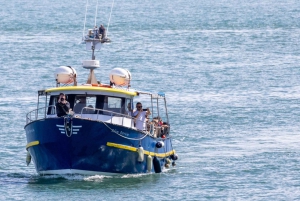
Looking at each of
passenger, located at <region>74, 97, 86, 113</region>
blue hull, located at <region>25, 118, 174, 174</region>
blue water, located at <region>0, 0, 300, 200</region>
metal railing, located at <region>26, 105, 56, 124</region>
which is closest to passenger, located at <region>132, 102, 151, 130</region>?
blue hull, located at <region>25, 118, 174, 174</region>

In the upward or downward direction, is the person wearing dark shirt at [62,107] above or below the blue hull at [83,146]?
above

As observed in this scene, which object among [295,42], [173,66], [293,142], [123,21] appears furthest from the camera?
[123,21]

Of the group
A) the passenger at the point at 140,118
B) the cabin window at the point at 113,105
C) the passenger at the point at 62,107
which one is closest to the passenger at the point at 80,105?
the cabin window at the point at 113,105

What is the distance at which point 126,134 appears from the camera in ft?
124

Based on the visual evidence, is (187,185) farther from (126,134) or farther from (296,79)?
(296,79)

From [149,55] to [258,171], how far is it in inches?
1669

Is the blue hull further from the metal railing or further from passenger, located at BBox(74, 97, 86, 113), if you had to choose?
passenger, located at BBox(74, 97, 86, 113)

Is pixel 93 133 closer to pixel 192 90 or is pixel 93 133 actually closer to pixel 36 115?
pixel 36 115

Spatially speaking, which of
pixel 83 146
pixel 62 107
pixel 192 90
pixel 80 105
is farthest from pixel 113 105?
pixel 192 90

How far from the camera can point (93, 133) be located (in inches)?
1464

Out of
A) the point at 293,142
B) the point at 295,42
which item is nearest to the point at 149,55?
the point at 295,42

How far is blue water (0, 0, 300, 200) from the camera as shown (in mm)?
38219

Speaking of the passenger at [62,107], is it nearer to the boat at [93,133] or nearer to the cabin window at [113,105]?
the boat at [93,133]

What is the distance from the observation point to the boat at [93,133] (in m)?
37.2
